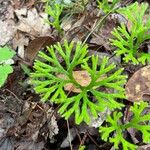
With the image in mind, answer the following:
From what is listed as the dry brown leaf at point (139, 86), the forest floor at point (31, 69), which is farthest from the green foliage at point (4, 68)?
the dry brown leaf at point (139, 86)

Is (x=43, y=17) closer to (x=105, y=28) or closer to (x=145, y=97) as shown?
(x=105, y=28)

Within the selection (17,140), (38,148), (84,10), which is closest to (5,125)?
(17,140)

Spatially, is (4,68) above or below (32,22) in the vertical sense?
below

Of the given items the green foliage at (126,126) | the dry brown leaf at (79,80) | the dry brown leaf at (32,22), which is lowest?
the green foliage at (126,126)

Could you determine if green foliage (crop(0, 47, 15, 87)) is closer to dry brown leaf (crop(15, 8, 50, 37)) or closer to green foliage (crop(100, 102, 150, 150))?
dry brown leaf (crop(15, 8, 50, 37))

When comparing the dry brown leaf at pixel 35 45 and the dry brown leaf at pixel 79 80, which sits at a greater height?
the dry brown leaf at pixel 35 45

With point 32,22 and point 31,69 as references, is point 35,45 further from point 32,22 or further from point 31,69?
point 32,22

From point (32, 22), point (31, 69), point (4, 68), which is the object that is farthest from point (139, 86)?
point (32, 22)

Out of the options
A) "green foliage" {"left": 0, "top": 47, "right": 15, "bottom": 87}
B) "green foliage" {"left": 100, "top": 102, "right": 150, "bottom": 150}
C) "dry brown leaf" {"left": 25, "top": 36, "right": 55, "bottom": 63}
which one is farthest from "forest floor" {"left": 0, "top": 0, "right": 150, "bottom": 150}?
"green foliage" {"left": 0, "top": 47, "right": 15, "bottom": 87}

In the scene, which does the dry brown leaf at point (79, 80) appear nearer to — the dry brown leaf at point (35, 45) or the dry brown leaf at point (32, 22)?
the dry brown leaf at point (35, 45)
